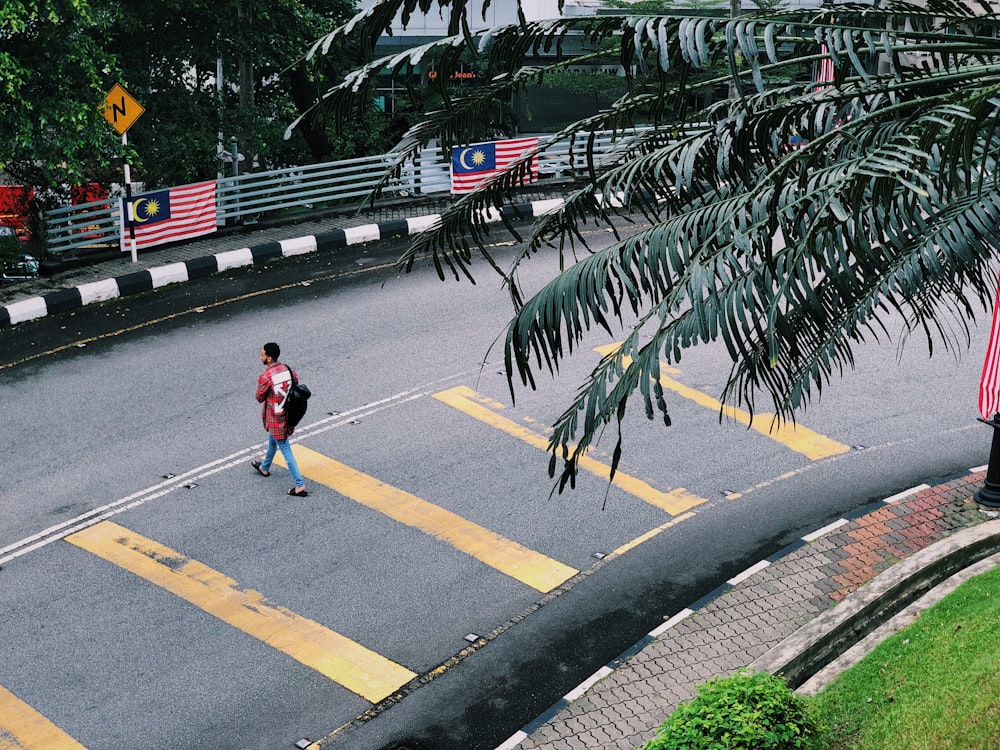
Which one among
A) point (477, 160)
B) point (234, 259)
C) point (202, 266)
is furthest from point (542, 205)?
point (202, 266)

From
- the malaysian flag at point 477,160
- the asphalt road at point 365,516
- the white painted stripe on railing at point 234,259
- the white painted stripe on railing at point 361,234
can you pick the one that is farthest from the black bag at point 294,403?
the malaysian flag at point 477,160

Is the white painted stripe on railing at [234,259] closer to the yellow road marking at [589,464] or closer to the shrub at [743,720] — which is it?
the yellow road marking at [589,464]

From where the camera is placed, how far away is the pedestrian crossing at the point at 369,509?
9.26m

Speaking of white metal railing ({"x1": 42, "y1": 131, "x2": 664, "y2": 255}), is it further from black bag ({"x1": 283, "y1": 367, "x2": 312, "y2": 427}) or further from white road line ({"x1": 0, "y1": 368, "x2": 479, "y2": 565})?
black bag ({"x1": 283, "y1": 367, "x2": 312, "y2": 427})

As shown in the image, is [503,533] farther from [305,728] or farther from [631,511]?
[305,728]

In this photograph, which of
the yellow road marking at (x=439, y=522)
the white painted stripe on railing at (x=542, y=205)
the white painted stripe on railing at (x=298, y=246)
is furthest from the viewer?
the white painted stripe on railing at (x=542, y=205)

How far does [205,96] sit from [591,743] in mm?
14480

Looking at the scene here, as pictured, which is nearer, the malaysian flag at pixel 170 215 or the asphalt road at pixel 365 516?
the asphalt road at pixel 365 516

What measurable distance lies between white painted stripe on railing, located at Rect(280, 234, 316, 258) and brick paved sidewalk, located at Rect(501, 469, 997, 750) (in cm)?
1051

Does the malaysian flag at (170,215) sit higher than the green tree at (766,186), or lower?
lower

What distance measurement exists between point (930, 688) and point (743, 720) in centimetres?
140

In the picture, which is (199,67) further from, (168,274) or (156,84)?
(168,274)

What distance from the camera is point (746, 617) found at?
9.92 metres

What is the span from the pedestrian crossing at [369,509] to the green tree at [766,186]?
3.52m
